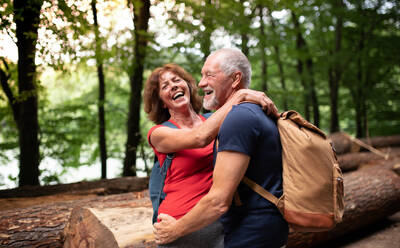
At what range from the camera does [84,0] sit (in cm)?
514

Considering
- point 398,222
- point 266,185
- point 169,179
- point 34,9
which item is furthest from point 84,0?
point 398,222

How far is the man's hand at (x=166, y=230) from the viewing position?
1.60m

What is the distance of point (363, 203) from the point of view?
436 centimetres

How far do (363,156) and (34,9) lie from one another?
865 centimetres

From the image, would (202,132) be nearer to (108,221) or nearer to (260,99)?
(260,99)

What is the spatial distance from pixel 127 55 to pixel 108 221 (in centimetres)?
491

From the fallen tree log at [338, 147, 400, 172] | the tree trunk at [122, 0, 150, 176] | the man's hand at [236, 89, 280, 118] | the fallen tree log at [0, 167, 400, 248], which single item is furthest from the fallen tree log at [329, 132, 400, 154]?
the man's hand at [236, 89, 280, 118]

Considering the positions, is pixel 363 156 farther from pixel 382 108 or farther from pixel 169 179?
pixel 169 179

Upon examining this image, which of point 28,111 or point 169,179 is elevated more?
point 28,111

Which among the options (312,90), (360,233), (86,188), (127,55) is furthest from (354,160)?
(86,188)

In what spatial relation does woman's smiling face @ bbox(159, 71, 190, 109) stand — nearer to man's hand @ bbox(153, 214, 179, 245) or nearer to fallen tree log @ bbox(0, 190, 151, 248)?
man's hand @ bbox(153, 214, 179, 245)

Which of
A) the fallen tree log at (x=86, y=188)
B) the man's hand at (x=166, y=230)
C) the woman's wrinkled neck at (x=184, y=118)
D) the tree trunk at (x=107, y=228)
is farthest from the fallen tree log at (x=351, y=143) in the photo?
the man's hand at (x=166, y=230)

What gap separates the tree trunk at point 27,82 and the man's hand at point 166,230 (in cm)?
385

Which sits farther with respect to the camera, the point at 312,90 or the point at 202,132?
the point at 312,90
